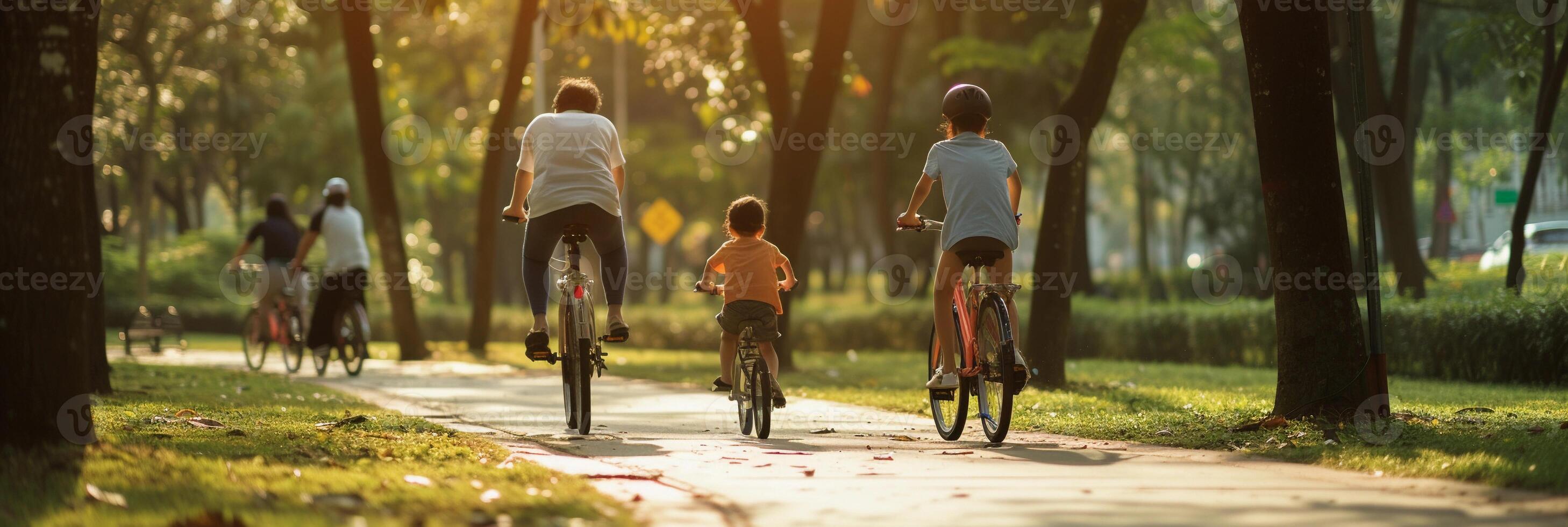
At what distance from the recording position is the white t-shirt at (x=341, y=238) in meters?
16.0

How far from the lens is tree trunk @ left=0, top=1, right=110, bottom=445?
255 inches

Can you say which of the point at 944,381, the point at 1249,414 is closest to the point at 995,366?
the point at 944,381

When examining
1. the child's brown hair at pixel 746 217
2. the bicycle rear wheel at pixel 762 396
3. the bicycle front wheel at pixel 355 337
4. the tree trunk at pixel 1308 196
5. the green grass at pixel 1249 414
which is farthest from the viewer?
the bicycle front wheel at pixel 355 337

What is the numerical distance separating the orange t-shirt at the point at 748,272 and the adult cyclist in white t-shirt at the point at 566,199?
565 millimetres

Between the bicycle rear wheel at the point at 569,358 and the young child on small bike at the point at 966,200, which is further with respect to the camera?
the bicycle rear wheel at the point at 569,358

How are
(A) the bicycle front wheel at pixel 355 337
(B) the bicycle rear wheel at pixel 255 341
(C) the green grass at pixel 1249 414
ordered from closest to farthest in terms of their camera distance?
(C) the green grass at pixel 1249 414, (A) the bicycle front wheel at pixel 355 337, (B) the bicycle rear wheel at pixel 255 341

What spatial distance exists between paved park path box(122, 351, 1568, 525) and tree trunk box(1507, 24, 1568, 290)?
27.5ft

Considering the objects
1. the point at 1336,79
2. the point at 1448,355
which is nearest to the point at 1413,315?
the point at 1448,355

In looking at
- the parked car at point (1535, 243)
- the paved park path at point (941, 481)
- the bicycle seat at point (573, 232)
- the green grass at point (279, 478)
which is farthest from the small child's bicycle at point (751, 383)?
the parked car at point (1535, 243)

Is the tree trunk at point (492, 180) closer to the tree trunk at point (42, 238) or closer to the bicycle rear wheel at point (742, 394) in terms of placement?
the bicycle rear wheel at point (742, 394)

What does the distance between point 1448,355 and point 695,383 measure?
7.15 m

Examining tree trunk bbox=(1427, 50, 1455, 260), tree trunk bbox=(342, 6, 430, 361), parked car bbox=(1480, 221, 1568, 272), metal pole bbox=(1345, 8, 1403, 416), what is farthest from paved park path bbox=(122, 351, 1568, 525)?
tree trunk bbox=(1427, 50, 1455, 260)

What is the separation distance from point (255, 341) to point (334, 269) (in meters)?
2.53

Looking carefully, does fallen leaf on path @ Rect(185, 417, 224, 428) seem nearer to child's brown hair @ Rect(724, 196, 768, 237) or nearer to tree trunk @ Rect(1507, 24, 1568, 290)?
child's brown hair @ Rect(724, 196, 768, 237)
